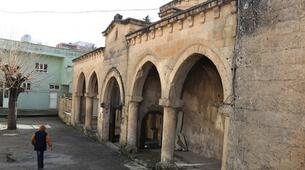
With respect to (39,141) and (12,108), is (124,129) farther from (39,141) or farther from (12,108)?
(12,108)

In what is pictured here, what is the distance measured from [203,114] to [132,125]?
2.79m

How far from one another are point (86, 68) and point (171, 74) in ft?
34.7

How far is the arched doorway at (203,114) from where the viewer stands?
11.9m

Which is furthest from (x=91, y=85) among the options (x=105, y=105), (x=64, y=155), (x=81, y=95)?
(x=64, y=155)

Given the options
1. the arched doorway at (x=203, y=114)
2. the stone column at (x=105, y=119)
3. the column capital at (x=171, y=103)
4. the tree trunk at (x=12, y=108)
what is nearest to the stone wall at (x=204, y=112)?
the arched doorway at (x=203, y=114)

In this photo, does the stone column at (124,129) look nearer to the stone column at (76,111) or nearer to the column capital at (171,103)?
the column capital at (171,103)

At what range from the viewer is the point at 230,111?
7250mm

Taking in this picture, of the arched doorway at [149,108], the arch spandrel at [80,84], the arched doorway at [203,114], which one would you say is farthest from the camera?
the arch spandrel at [80,84]

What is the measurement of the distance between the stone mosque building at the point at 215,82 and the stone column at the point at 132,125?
4 cm

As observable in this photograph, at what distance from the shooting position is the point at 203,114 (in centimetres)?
1270

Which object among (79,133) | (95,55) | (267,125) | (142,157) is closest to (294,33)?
(267,125)

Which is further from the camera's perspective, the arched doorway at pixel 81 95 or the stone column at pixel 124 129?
the arched doorway at pixel 81 95

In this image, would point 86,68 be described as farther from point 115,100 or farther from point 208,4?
point 208,4

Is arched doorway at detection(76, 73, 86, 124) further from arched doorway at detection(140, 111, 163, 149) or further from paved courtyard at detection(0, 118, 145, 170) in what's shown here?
arched doorway at detection(140, 111, 163, 149)
